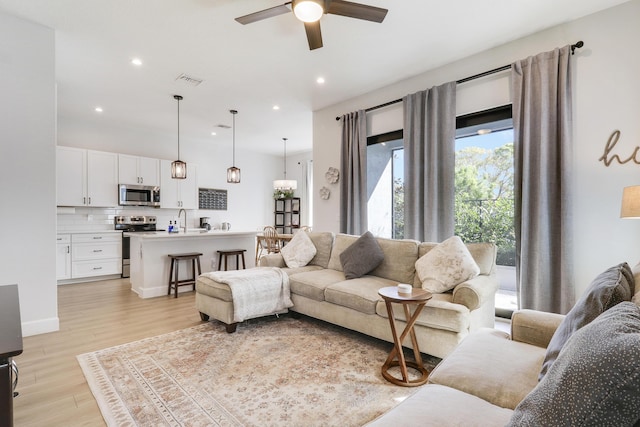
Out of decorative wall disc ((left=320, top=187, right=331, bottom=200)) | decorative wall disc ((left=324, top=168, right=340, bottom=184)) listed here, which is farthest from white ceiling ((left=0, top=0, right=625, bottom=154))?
decorative wall disc ((left=320, top=187, right=331, bottom=200))

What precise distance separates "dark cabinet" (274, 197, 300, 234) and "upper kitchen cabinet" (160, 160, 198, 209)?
246 centimetres

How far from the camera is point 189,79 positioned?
166 inches

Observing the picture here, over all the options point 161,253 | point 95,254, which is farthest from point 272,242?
point 95,254

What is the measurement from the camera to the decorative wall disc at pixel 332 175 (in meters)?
5.16

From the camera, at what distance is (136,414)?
183 centimetres

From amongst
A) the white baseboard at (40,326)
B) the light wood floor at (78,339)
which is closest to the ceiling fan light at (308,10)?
the light wood floor at (78,339)

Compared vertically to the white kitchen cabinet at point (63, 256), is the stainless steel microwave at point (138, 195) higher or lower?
higher

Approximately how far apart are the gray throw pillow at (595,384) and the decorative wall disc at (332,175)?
174 inches

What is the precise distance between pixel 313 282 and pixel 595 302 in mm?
2435

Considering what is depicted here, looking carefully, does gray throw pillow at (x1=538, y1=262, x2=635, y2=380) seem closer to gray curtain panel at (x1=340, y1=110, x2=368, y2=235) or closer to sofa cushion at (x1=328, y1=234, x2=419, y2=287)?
sofa cushion at (x1=328, y1=234, x2=419, y2=287)

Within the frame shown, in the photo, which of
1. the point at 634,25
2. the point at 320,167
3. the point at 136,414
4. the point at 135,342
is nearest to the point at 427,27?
the point at 634,25

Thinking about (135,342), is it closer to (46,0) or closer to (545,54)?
(46,0)

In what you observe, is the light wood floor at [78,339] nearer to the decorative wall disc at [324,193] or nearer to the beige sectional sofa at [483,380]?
the beige sectional sofa at [483,380]

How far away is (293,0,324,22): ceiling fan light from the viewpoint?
223 centimetres
